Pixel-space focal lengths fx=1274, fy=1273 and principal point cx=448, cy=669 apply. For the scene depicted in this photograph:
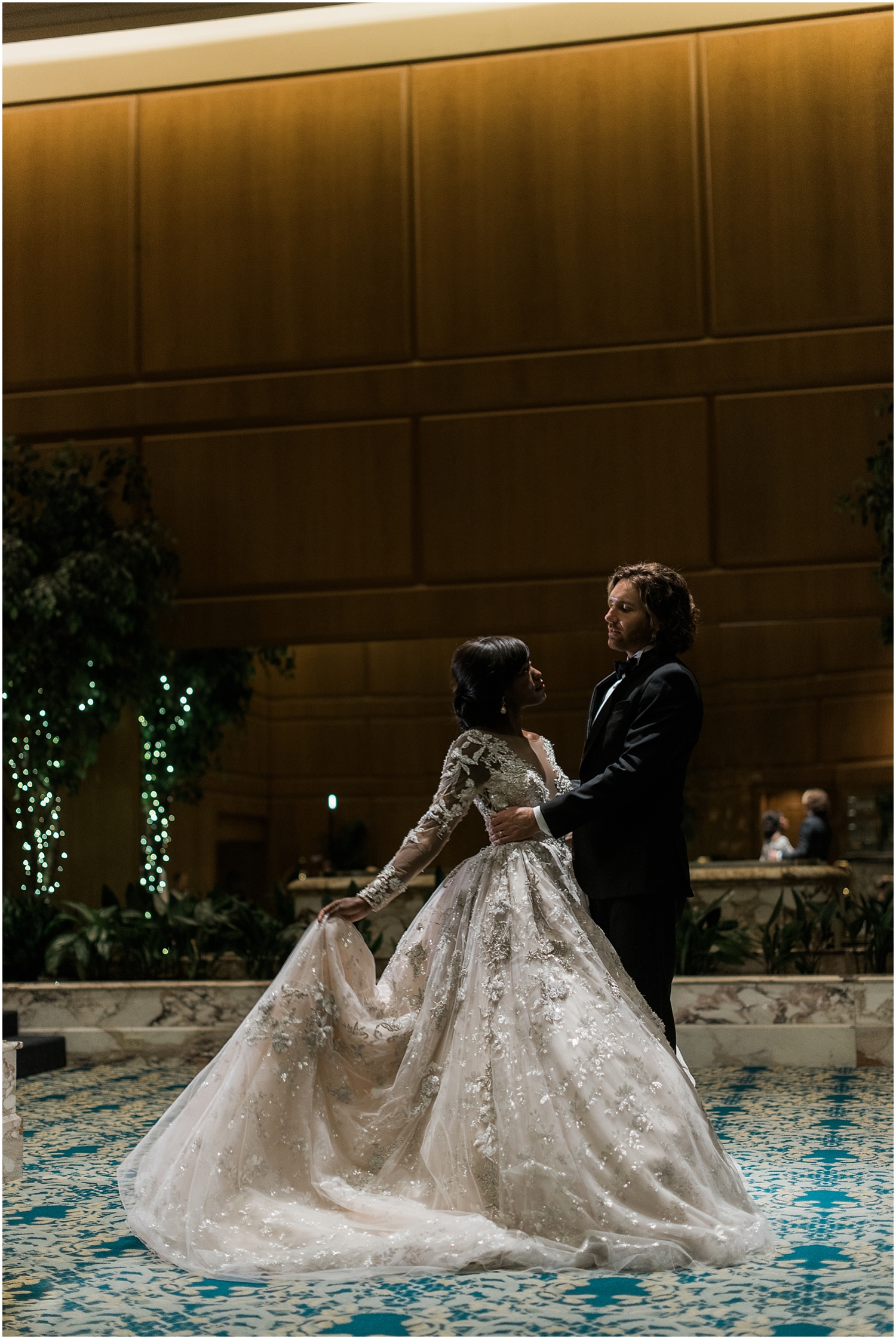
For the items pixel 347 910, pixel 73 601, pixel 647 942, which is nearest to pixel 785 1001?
pixel 647 942

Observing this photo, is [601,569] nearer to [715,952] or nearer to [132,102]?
[715,952]

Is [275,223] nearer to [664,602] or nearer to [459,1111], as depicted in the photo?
[664,602]

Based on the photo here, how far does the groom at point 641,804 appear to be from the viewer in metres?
3.10

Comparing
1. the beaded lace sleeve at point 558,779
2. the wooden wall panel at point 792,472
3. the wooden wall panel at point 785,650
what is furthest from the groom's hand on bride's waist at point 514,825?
the wooden wall panel at point 792,472

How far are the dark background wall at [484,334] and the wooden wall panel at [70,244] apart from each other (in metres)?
0.02

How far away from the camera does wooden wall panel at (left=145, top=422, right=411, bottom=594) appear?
7.90m

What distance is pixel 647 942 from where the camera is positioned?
10.4 ft

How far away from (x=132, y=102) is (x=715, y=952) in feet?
21.1

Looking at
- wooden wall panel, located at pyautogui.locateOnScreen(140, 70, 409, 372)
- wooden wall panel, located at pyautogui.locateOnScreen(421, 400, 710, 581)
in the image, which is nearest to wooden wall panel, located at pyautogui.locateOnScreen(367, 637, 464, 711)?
wooden wall panel, located at pyautogui.locateOnScreen(421, 400, 710, 581)

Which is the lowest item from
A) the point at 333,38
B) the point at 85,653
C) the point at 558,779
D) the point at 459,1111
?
the point at 459,1111

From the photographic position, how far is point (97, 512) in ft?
25.0

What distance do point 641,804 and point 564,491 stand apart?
475 centimetres

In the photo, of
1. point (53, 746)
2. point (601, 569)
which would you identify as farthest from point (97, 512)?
point (601, 569)

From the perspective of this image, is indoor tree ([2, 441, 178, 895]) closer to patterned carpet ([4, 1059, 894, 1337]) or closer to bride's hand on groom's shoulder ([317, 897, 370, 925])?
patterned carpet ([4, 1059, 894, 1337])
